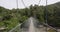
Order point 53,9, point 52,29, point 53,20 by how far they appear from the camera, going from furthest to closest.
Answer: point 53,9, point 53,20, point 52,29

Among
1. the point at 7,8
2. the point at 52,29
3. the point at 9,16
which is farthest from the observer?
the point at 7,8

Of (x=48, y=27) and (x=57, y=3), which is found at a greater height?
(x=57, y=3)

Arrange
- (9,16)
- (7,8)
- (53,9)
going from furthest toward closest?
(7,8) → (9,16) → (53,9)

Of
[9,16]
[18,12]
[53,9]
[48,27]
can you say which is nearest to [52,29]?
[48,27]

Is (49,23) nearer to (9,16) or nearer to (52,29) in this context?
(52,29)

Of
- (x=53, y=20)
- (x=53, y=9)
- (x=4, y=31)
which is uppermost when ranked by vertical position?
(x=53, y=9)

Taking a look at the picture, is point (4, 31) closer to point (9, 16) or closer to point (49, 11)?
point (49, 11)

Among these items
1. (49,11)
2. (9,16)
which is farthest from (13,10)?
(49,11)

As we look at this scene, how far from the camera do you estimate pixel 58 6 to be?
2348mm

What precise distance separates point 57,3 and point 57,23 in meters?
0.47

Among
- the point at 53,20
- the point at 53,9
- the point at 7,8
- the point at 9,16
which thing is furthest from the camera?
the point at 7,8

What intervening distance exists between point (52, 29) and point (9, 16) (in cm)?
217

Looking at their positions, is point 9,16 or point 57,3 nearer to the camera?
point 57,3

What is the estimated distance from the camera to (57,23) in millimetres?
1976
